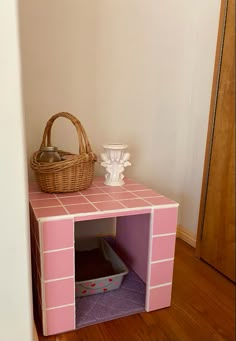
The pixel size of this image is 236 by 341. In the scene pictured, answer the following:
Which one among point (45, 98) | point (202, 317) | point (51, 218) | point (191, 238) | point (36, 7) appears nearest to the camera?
point (51, 218)

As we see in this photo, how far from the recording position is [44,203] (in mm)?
1085

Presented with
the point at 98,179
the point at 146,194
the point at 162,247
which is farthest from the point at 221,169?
the point at 98,179

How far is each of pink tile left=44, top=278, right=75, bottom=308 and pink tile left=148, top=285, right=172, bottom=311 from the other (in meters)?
0.35

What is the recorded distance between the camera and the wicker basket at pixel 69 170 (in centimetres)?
111

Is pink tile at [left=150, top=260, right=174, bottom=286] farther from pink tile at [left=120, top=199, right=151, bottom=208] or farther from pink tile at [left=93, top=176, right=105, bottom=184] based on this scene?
pink tile at [left=93, top=176, right=105, bottom=184]

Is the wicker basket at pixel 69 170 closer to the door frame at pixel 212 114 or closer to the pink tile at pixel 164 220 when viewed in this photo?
the pink tile at pixel 164 220

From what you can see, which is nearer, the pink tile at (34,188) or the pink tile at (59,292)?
the pink tile at (59,292)

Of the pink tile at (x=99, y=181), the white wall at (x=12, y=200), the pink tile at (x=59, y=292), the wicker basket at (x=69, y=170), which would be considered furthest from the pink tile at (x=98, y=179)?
the white wall at (x=12, y=200)

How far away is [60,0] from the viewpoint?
133 cm

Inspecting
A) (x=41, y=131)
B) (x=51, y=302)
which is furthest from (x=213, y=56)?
(x=51, y=302)

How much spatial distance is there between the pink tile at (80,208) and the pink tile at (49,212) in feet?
0.09

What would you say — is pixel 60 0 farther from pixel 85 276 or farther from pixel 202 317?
pixel 202 317

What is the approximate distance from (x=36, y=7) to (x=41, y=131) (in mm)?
577

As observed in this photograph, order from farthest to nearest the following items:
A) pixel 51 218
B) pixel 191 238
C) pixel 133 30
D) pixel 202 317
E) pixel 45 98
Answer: pixel 191 238
pixel 133 30
pixel 45 98
pixel 202 317
pixel 51 218
